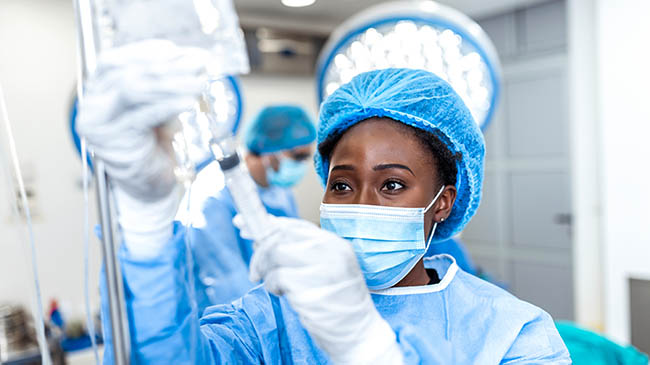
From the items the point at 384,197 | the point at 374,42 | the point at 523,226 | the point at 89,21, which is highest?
the point at 374,42

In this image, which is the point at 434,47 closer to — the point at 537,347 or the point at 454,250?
the point at 454,250

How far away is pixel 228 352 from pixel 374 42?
3.46 ft

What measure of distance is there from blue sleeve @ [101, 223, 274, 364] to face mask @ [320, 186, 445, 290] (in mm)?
315

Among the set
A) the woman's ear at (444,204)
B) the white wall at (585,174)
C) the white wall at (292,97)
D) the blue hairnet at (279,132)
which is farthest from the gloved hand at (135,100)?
the white wall at (585,174)

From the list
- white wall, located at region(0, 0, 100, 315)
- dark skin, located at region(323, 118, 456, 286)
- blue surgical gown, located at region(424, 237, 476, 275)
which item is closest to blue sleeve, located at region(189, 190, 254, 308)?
blue surgical gown, located at region(424, 237, 476, 275)

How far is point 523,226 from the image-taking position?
4.31 meters

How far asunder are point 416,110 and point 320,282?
39 cm

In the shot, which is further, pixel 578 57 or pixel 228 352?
pixel 578 57

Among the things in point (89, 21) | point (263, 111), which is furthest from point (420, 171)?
point (263, 111)

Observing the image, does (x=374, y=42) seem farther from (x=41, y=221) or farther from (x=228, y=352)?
(x=41, y=221)

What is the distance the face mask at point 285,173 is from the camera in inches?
94.0

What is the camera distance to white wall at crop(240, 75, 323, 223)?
4234 millimetres

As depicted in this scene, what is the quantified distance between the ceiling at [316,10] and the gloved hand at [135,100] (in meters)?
3.49

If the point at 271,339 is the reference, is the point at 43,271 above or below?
below
